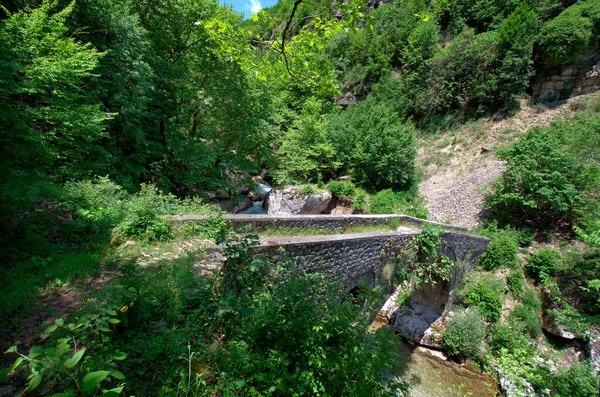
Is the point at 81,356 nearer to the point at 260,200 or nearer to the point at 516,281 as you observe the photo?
the point at 516,281

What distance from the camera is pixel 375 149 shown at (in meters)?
15.2

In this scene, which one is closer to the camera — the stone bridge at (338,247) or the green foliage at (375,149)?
the stone bridge at (338,247)

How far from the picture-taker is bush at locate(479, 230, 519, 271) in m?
10.4

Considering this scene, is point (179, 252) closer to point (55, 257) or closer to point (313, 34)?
point (55, 257)

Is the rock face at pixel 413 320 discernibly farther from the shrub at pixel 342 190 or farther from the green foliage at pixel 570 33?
the green foliage at pixel 570 33

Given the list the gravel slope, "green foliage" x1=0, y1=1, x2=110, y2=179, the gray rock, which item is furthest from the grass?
the gravel slope

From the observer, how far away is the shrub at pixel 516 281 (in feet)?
32.4

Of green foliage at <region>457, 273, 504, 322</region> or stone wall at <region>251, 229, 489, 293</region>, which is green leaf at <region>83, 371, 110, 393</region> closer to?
stone wall at <region>251, 229, 489, 293</region>

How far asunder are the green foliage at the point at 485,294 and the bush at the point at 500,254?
1.98ft

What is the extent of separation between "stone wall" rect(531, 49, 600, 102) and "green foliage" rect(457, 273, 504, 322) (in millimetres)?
13834

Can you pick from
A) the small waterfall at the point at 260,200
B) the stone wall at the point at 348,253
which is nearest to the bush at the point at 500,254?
the stone wall at the point at 348,253

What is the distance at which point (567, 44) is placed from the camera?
14516mm

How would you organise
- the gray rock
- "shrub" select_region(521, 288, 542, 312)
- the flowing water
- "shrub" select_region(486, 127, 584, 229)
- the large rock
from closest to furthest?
the flowing water, "shrub" select_region(521, 288, 542, 312), "shrub" select_region(486, 127, 584, 229), the gray rock, the large rock

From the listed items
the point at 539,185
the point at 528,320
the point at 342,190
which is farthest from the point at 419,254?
the point at 539,185
